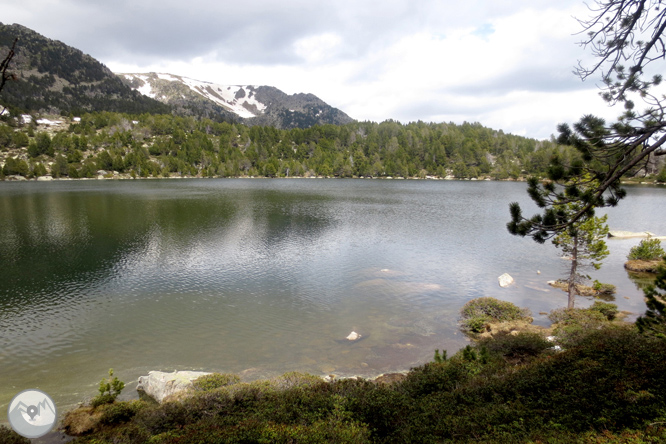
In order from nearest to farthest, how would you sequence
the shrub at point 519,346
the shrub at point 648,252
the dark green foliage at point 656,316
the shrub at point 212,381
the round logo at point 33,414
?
the round logo at point 33,414 → the dark green foliage at point 656,316 → the shrub at point 212,381 → the shrub at point 519,346 → the shrub at point 648,252

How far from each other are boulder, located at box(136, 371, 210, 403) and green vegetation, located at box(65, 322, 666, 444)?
4.25 feet

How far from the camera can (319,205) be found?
75.0m

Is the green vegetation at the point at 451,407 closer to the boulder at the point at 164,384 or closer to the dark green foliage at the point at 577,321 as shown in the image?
the boulder at the point at 164,384

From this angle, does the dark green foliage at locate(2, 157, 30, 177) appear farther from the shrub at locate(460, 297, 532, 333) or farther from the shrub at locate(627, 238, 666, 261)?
the shrub at locate(627, 238, 666, 261)

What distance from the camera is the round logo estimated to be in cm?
674

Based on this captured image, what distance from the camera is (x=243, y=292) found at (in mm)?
26734

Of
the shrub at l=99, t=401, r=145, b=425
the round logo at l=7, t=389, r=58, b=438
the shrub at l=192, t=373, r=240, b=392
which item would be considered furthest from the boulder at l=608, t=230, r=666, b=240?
the round logo at l=7, t=389, r=58, b=438

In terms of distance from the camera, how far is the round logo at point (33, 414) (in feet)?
22.1

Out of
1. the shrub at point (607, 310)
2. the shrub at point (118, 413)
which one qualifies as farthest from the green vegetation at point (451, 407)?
the shrub at point (607, 310)

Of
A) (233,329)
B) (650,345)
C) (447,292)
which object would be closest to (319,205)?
(447,292)

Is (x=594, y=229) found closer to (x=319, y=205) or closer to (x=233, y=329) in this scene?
(x=233, y=329)

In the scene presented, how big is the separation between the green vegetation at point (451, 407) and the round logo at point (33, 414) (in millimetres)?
2554

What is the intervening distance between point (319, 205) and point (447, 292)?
49.8 meters

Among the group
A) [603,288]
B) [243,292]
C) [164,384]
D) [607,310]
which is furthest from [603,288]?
[164,384]
